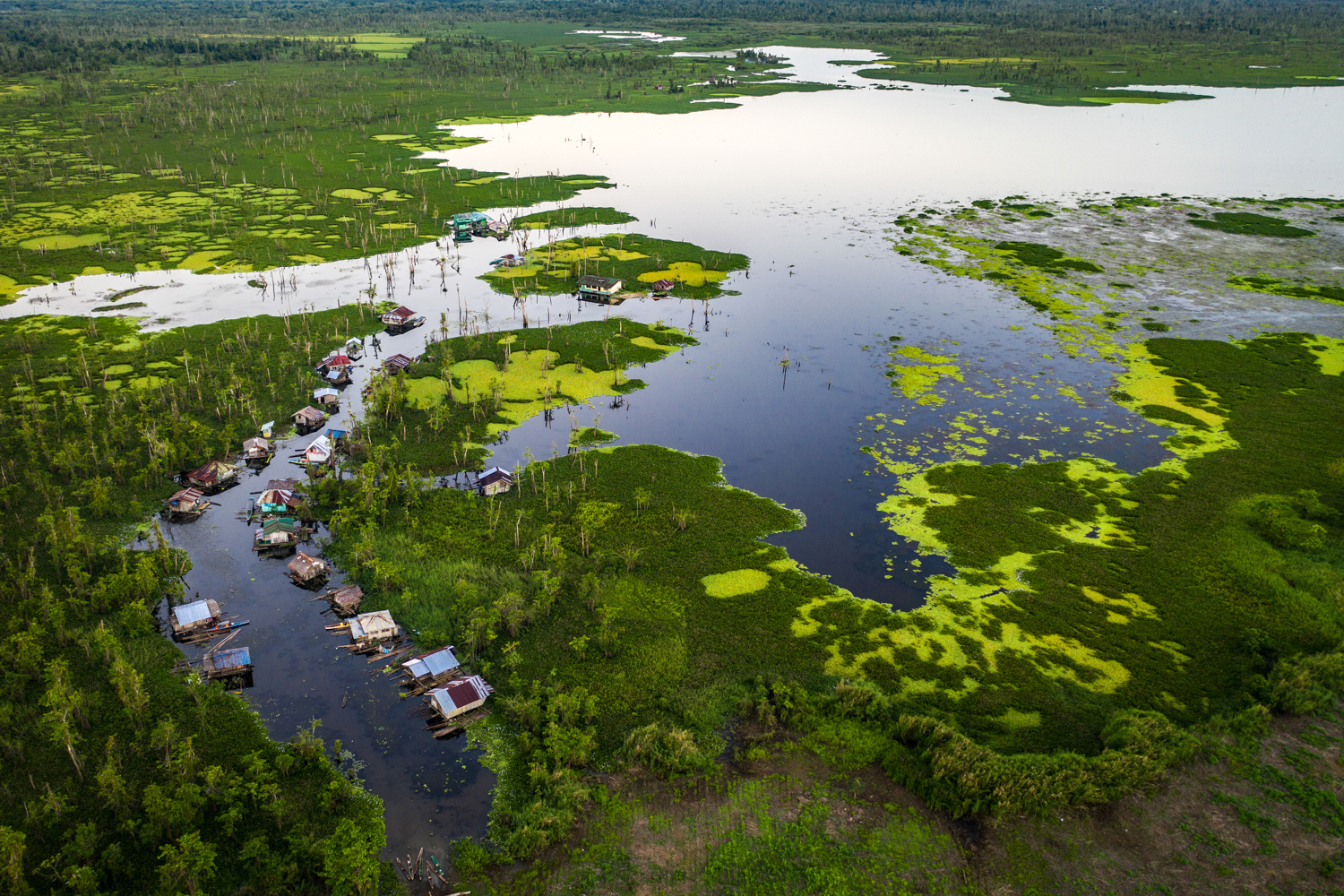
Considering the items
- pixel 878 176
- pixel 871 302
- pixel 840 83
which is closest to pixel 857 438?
pixel 871 302

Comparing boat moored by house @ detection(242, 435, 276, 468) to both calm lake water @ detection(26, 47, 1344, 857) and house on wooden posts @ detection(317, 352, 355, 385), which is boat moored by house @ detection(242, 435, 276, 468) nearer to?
calm lake water @ detection(26, 47, 1344, 857)

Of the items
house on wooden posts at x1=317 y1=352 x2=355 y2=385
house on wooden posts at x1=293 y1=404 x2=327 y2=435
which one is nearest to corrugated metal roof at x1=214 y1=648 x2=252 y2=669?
house on wooden posts at x1=293 y1=404 x2=327 y2=435

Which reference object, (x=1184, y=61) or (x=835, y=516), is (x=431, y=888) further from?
(x=1184, y=61)

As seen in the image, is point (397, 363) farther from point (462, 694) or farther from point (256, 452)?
point (462, 694)

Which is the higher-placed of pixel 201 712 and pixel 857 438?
pixel 857 438

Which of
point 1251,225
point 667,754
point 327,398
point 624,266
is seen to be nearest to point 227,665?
point 667,754

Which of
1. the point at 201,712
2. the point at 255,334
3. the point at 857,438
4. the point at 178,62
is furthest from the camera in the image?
the point at 178,62
